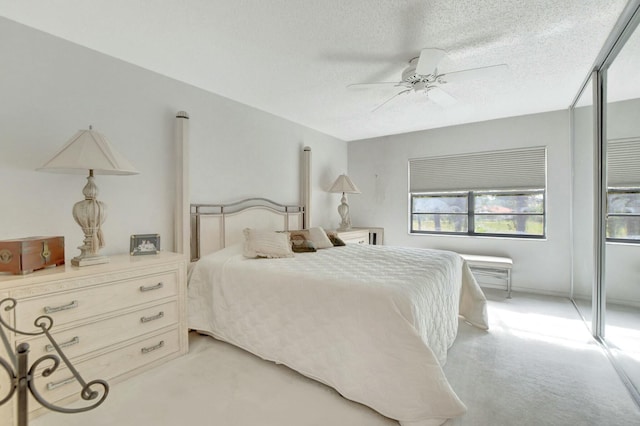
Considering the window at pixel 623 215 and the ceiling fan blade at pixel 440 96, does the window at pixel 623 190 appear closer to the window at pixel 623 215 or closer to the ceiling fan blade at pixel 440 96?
the window at pixel 623 215

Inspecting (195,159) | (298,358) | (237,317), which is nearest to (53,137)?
(195,159)

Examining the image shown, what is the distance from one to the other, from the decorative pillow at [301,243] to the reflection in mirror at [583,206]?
281 cm

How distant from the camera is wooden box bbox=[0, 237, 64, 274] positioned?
→ 1.66m

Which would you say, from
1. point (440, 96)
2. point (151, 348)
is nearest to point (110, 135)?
point (151, 348)

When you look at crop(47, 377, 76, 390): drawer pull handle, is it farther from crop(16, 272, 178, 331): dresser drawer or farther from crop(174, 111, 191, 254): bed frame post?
crop(174, 111, 191, 254): bed frame post

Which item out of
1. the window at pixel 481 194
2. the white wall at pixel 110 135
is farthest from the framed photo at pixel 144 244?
the window at pixel 481 194

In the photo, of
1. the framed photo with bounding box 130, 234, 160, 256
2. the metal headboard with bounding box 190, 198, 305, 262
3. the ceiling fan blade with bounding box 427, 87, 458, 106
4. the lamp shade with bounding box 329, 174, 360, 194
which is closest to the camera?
the framed photo with bounding box 130, 234, 160, 256

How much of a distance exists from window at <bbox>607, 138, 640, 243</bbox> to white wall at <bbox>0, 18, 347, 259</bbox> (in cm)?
328

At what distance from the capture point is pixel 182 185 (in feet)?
8.90

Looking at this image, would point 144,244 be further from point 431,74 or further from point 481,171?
point 481,171

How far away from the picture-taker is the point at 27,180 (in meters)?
2.04

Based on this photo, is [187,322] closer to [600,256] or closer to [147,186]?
[147,186]

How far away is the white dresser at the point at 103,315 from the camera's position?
1646 mm

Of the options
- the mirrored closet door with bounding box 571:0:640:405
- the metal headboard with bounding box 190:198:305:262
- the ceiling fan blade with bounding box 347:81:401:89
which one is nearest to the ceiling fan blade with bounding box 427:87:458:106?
the ceiling fan blade with bounding box 347:81:401:89
